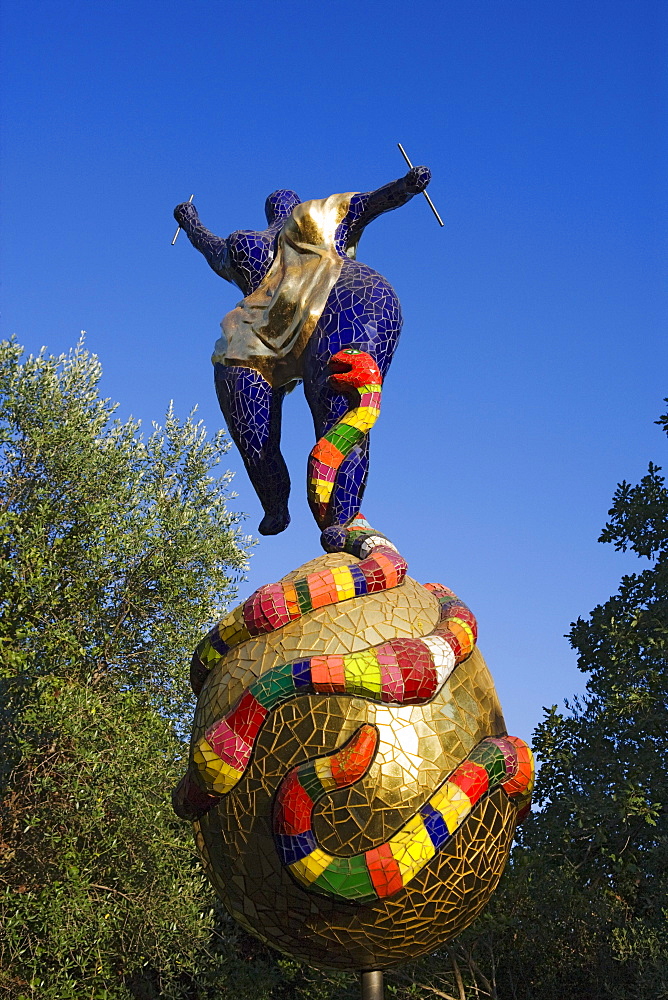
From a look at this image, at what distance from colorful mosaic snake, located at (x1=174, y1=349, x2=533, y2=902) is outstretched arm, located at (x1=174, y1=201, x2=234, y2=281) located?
253 cm

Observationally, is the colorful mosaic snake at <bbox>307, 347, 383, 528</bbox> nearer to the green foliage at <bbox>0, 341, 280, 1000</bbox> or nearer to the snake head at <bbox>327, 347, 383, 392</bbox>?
the snake head at <bbox>327, 347, 383, 392</bbox>

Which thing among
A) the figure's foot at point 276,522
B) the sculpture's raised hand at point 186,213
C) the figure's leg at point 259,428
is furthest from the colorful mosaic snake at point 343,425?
the sculpture's raised hand at point 186,213

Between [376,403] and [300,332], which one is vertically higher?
[300,332]

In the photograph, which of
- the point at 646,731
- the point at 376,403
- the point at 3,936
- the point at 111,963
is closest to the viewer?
the point at 376,403

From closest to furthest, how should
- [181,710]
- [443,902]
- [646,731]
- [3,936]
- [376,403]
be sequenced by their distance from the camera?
[443,902] < [376,403] < [646,731] < [3,936] < [181,710]

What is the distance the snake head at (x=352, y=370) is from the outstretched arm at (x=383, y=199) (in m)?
1.05

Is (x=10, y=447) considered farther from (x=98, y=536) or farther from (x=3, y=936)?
(x=3, y=936)

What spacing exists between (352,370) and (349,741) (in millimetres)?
2261

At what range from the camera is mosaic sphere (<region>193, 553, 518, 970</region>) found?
4863 millimetres

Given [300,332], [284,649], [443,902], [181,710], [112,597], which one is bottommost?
[443,902]

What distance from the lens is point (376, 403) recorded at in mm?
6293

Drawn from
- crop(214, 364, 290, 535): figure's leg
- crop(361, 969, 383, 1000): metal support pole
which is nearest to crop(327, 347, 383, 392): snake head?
crop(214, 364, 290, 535): figure's leg

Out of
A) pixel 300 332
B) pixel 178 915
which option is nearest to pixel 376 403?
pixel 300 332

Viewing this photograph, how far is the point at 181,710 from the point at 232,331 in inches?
384
